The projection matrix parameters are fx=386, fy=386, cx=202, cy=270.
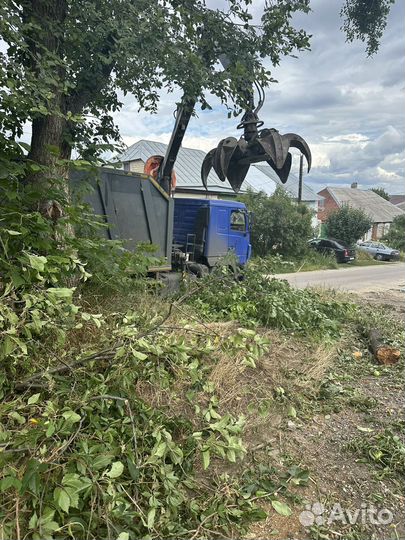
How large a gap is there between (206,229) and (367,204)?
156ft

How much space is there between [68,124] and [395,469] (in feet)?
14.1

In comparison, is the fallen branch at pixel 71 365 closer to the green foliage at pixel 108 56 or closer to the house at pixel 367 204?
the green foliage at pixel 108 56

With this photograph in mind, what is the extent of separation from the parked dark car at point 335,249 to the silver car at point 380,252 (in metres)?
5.04

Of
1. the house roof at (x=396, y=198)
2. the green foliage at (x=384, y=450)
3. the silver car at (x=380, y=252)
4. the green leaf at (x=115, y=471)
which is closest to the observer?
the green leaf at (x=115, y=471)

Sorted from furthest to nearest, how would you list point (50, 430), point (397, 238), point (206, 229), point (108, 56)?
point (397, 238) → point (206, 229) → point (108, 56) → point (50, 430)

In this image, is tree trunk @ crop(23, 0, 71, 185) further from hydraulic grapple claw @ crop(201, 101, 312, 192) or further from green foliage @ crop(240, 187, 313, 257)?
green foliage @ crop(240, 187, 313, 257)

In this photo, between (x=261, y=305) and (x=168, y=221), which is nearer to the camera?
(x=261, y=305)

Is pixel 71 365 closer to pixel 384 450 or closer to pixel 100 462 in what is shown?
pixel 100 462

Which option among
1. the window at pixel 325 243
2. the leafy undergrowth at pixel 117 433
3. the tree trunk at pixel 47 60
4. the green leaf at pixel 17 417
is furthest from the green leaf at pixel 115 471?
the window at pixel 325 243

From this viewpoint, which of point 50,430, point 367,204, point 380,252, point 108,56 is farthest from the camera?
point 367,204

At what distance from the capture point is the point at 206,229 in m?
9.52

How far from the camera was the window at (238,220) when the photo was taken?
402 inches

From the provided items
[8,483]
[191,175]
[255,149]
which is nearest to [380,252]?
[191,175]

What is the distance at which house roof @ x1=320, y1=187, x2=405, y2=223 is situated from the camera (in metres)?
49.1
